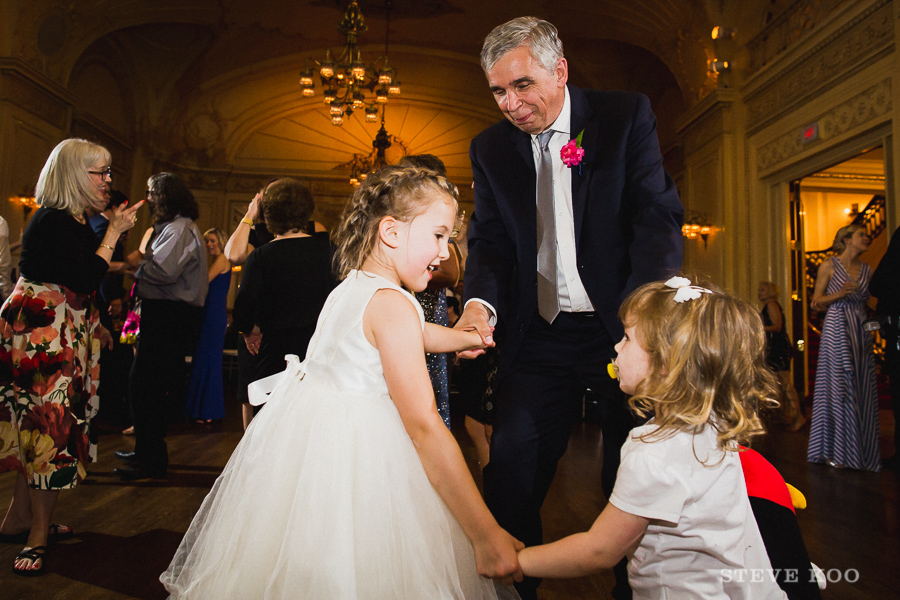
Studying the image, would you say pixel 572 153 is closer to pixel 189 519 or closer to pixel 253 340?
pixel 253 340

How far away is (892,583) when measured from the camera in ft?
6.95

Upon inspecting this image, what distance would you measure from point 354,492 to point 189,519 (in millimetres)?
1886

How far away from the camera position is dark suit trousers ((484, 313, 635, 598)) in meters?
1.61

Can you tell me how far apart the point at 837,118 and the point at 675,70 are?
3882mm

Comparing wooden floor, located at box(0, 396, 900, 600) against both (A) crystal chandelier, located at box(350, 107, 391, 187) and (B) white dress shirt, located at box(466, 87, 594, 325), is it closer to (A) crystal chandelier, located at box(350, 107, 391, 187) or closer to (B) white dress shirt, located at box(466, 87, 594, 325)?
(B) white dress shirt, located at box(466, 87, 594, 325)

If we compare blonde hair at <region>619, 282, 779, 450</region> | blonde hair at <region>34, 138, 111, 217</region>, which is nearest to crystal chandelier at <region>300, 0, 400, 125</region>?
blonde hair at <region>34, 138, 111, 217</region>

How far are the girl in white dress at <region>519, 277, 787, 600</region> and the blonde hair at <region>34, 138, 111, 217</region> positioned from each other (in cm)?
216

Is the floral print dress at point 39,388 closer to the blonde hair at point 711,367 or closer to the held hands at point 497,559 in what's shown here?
the held hands at point 497,559

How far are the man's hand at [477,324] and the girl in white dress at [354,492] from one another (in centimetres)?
27

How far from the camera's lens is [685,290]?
1265 millimetres

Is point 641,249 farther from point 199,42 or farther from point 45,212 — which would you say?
point 199,42

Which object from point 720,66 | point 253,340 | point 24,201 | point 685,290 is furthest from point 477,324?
point 24,201

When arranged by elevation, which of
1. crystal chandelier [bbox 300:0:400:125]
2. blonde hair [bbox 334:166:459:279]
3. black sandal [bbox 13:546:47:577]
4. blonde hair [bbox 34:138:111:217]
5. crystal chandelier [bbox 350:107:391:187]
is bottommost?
black sandal [bbox 13:546:47:577]

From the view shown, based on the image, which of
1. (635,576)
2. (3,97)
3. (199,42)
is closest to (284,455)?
(635,576)
